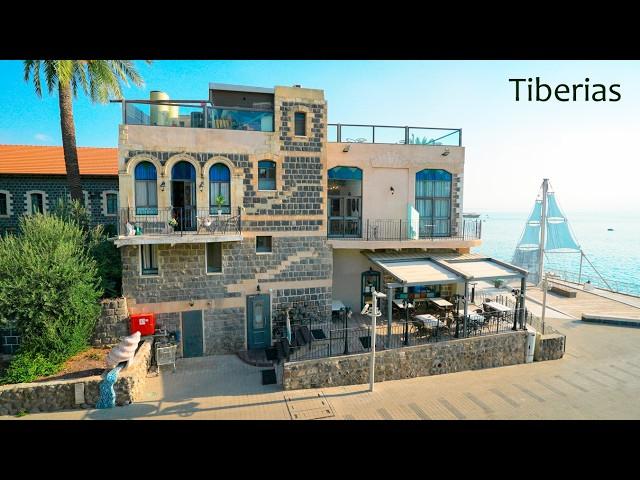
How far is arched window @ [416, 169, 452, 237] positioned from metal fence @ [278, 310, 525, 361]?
4.47 metres

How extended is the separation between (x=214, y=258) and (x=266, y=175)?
3701mm

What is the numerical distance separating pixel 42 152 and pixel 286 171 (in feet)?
55.6

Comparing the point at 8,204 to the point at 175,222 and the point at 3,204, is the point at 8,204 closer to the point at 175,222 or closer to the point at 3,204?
the point at 3,204

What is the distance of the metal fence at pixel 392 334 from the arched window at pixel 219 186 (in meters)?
5.38

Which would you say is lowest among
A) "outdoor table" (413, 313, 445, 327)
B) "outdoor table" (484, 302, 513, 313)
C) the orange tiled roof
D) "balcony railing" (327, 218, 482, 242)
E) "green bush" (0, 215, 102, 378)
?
"outdoor table" (413, 313, 445, 327)

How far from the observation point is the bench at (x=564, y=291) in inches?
852

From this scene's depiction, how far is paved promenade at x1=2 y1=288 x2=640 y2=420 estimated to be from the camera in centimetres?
1002

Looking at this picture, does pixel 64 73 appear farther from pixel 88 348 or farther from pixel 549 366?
pixel 549 366

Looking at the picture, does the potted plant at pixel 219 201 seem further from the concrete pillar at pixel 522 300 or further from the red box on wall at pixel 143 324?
the concrete pillar at pixel 522 300

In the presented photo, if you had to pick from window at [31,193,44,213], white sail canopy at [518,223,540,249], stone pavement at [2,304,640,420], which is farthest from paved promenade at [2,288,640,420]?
white sail canopy at [518,223,540,249]

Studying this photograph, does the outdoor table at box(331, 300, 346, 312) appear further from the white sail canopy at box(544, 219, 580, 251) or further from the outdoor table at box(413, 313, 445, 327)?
the white sail canopy at box(544, 219, 580, 251)

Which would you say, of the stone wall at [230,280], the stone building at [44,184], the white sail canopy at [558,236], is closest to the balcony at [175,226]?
the stone wall at [230,280]

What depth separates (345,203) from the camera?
16422 millimetres
